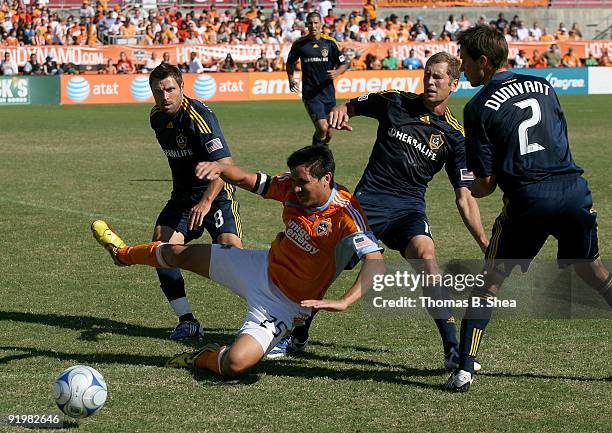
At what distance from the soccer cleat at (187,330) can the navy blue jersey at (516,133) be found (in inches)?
109

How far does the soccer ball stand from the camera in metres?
5.73

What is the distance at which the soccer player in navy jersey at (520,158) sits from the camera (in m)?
6.23

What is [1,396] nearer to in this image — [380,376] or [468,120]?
[380,376]

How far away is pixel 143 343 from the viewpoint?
770cm

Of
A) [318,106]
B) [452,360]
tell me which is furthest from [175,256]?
[318,106]

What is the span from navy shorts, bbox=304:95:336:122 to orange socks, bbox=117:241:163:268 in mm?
12274

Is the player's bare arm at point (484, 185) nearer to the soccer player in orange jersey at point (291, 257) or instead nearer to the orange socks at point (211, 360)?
the soccer player in orange jersey at point (291, 257)

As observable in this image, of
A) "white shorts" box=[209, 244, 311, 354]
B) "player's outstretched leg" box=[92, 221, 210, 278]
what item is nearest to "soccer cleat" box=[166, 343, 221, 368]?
"white shorts" box=[209, 244, 311, 354]

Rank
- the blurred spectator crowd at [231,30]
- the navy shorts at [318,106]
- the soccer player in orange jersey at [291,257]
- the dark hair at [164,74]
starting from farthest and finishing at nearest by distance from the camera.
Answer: the blurred spectator crowd at [231,30]
the navy shorts at [318,106]
the dark hair at [164,74]
the soccer player in orange jersey at [291,257]

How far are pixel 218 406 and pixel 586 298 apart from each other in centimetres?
412

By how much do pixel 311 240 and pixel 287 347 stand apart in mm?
1250

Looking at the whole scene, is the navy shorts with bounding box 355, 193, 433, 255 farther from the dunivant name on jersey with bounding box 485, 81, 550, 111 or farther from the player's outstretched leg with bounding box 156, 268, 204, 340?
the player's outstretched leg with bounding box 156, 268, 204, 340

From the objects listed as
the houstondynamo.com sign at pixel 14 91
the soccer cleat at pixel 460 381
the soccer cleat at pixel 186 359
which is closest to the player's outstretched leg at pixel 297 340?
the soccer cleat at pixel 186 359

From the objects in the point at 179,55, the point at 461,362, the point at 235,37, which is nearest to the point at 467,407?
the point at 461,362
